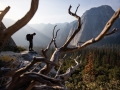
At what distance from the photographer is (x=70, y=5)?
14.8 feet

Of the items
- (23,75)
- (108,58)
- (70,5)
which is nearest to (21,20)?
(23,75)

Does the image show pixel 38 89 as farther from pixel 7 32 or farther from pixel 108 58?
pixel 108 58

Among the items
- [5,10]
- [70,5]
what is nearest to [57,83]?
[5,10]

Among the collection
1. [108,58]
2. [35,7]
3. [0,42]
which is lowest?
[108,58]

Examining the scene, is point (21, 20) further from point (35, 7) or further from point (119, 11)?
point (119, 11)

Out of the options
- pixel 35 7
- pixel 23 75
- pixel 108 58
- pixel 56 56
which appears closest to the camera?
pixel 35 7

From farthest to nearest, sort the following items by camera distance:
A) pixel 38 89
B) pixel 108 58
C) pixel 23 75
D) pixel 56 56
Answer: pixel 108 58
pixel 56 56
pixel 38 89
pixel 23 75

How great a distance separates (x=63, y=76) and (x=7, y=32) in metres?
1.90

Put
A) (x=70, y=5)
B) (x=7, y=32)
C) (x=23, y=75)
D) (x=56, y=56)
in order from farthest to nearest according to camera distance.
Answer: (x=70, y=5) → (x=56, y=56) → (x=23, y=75) → (x=7, y=32)

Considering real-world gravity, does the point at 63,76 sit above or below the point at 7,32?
below

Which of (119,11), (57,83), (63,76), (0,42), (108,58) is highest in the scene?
(119,11)

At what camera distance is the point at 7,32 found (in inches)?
110

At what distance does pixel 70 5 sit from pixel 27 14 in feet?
6.65

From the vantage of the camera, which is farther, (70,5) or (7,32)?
(70,5)
